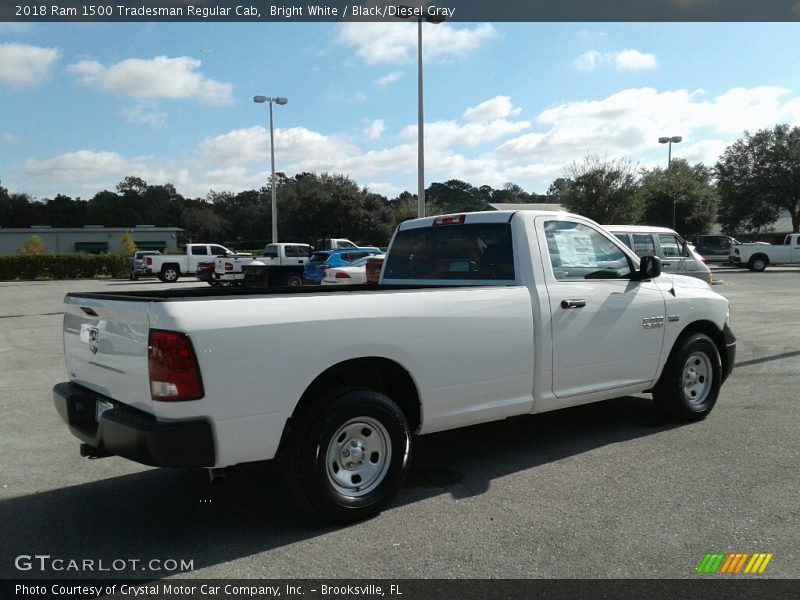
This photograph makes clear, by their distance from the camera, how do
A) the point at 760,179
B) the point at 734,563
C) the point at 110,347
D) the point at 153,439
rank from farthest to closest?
the point at 760,179, the point at 110,347, the point at 734,563, the point at 153,439

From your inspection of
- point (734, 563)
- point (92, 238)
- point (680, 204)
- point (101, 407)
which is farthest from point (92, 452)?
point (92, 238)

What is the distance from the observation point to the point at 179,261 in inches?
1337

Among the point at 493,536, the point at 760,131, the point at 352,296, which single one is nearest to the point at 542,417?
the point at 493,536

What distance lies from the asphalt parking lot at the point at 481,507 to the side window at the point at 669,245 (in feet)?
30.6

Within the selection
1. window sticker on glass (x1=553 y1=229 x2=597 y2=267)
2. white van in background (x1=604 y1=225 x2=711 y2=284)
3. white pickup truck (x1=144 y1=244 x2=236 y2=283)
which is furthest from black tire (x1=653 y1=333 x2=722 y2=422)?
white pickup truck (x1=144 y1=244 x2=236 y2=283)

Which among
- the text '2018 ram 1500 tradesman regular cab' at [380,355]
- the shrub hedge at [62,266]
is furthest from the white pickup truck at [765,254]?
the shrub hedge at [62,266]

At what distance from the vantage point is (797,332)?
11766 mm

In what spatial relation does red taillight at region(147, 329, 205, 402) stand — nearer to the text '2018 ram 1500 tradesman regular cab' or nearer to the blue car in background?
the text '2018 ram 1500 tradesman regular cab'

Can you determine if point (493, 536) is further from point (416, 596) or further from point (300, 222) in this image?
point (300, 222)

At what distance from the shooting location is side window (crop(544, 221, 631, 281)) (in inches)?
203

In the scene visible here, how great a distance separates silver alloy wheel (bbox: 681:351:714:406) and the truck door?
0.55m

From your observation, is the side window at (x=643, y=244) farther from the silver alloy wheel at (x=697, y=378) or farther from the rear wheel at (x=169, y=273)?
the rear wheel at (x=169, y=273)

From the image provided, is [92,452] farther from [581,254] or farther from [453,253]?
[581,254]

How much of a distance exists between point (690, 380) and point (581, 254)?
1.81m
